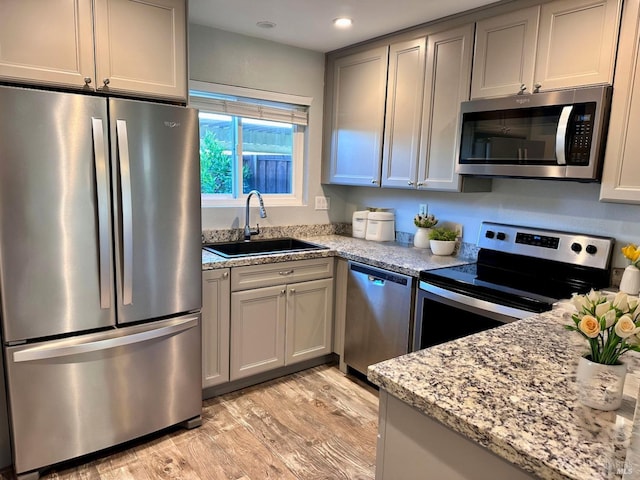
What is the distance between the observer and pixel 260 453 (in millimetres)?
2266

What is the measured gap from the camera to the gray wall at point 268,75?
9.81ft

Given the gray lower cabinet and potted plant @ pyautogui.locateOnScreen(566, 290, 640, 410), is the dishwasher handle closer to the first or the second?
the gray lower cabinet

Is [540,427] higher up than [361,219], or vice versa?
[361,219]

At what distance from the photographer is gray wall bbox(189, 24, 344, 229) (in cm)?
299

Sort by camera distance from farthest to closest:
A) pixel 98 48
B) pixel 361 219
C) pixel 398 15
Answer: pixel 361 219, pixel 398 15, pixel 98 48

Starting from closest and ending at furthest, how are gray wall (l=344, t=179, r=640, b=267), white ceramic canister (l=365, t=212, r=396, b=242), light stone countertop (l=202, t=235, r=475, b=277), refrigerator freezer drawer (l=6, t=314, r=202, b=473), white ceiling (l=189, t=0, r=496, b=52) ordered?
refrigerator freezer drawer (l=6, t=314, r=202, b=473) < gray wall (l=344, t=179, r=640, b=267) < white ceiling (l=189, t=0, r=496, b=52) < light stone countertop (l=202, t=235, r=475, b=277) < white ceramic canister (l=365, t=212, r=396, b=242)

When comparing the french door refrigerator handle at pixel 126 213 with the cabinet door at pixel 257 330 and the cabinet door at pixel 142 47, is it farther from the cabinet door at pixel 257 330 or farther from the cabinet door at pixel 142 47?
the cabinet door at pixel 257 330

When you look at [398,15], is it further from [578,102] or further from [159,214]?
[159,214]

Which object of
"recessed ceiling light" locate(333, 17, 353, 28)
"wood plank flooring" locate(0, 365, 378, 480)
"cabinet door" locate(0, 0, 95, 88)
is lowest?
"wood plank flooring" locate(0, 365, 378, 480)

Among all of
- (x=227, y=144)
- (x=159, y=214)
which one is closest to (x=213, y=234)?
(x=227, y=144)

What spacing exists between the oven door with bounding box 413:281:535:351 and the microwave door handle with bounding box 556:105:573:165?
761 millimetres

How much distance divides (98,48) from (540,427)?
227cm

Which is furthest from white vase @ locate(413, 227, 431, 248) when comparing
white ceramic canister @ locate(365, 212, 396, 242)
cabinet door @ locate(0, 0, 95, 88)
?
cabinet door @ locate(0, 0, 95, 88)

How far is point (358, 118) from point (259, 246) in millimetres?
1226
